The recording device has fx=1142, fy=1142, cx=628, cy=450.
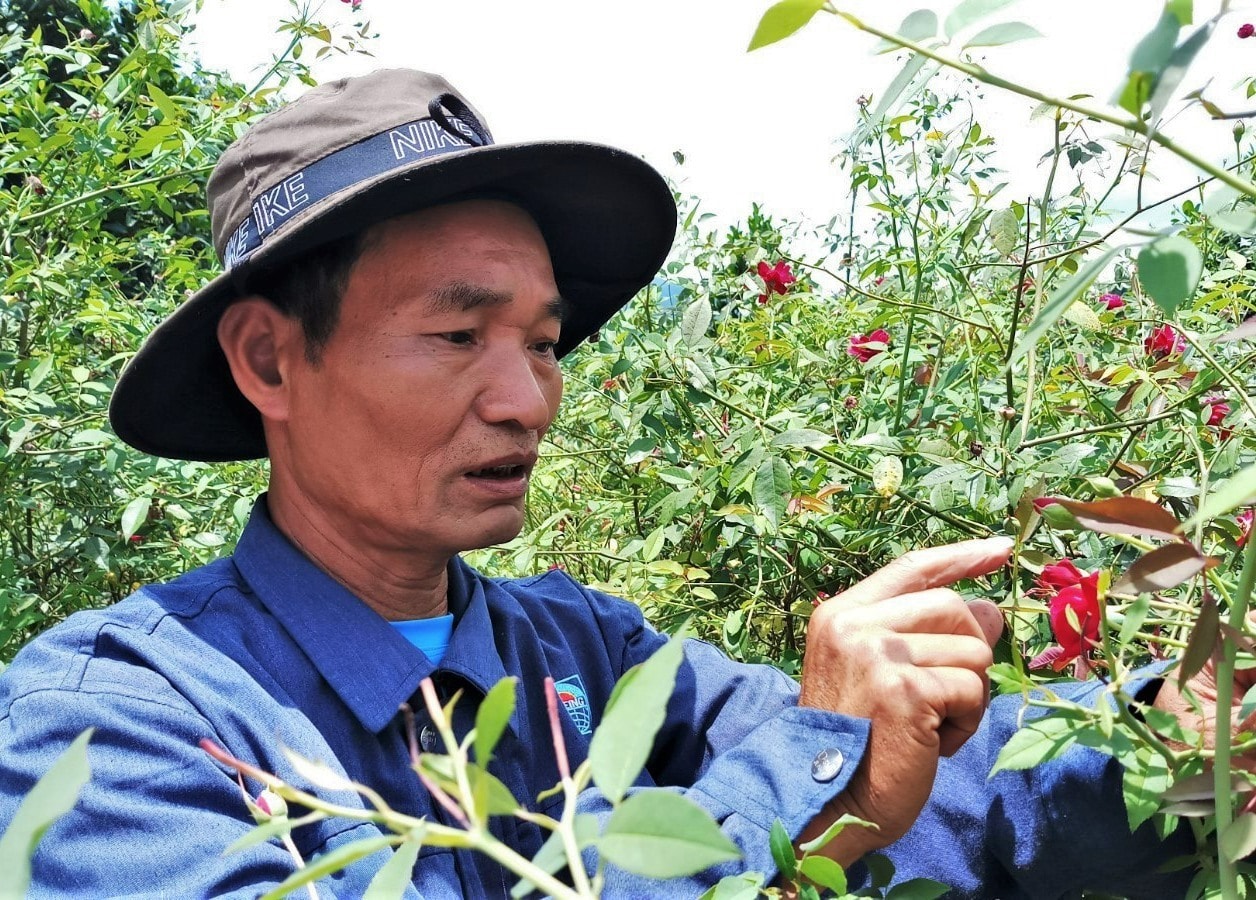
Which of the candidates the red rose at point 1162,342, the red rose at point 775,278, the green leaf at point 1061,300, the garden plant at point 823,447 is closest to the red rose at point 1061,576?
the garden plant at point 823,447

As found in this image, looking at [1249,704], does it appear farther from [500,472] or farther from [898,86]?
[500,472]

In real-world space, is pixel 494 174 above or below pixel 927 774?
above

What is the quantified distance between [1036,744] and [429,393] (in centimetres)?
79

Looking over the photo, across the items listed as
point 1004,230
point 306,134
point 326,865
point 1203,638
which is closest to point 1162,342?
point 1004,230

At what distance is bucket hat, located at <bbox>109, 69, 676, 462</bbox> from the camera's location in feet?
4.32

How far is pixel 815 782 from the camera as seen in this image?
3.29ft

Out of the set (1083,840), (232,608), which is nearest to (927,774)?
(1083,840)

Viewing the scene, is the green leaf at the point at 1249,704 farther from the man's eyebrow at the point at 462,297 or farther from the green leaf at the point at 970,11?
the man's eyebrow at the point at 462,297

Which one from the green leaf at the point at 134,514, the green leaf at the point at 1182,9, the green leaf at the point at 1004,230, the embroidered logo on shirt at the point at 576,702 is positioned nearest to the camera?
the green leaf at the point at 1182,9

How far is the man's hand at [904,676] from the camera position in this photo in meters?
0.96

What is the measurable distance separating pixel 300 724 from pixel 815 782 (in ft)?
1.71

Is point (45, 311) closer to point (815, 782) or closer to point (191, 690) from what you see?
point (191, 690)

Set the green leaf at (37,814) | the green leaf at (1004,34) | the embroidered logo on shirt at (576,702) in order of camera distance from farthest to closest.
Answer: the embroidered logo on shirt at (576,702), the green leaf at (1004,34), the green leaf at (37,814)

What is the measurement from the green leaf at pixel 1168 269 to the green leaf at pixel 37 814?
38cm
